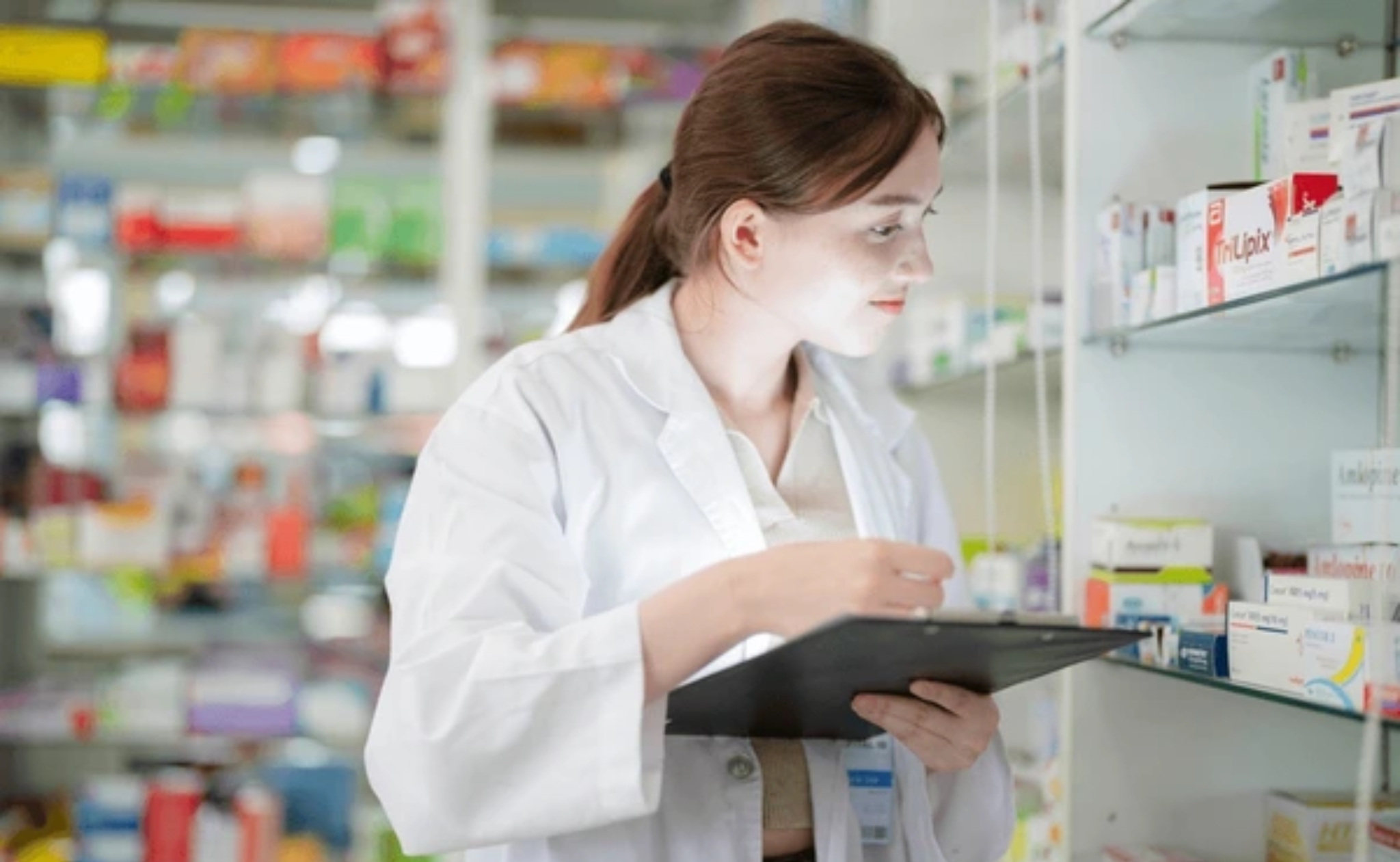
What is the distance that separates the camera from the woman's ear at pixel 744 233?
163 centimetres

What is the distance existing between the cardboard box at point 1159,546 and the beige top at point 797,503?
1.15 ft

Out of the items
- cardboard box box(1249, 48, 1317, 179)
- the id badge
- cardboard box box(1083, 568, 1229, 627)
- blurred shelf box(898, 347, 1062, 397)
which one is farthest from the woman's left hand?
blurred shelf box(898, 347, 1062, 397)

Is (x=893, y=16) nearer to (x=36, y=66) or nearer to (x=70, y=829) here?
(x=36, y=66)

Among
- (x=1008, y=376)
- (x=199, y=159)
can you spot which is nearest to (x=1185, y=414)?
(x=1008, y=376)

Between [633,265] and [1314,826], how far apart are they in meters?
1.03

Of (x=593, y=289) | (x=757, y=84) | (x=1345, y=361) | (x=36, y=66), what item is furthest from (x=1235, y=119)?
(x=36, y=66)

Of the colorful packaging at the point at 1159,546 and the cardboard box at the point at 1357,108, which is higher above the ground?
the cardboard box at the point at 1357,108

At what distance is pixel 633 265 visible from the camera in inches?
73.2

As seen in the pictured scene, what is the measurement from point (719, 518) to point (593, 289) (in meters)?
0.41

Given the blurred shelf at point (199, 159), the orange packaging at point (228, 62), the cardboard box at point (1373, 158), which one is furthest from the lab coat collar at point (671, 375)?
the blurred shelf at point (199, 159)

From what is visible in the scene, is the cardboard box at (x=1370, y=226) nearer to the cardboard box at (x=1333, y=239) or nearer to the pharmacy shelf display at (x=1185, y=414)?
the cardboard box at (x=1333, y=239)

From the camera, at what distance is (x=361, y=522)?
4086 mm

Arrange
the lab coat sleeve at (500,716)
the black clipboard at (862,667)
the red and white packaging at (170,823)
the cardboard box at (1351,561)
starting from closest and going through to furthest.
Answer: the black clipboard at (862,667), the lab coat sleeve at (500,716), the cardboard box at (1351,561), the red and white packaging at (170,823)

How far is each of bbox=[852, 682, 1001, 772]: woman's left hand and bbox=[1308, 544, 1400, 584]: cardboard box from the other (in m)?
0.39
